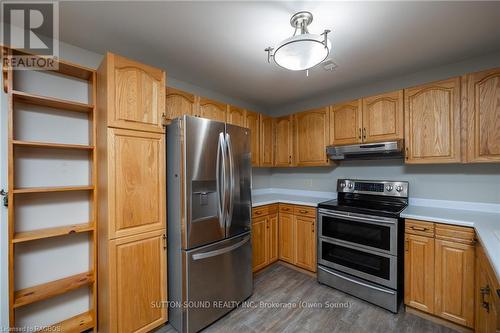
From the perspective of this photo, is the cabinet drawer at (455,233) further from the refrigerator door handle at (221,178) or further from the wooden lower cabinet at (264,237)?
the refrigerator door handle at (221,178)

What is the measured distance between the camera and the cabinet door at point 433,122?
6.57 ft

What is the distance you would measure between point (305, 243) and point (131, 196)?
214cm

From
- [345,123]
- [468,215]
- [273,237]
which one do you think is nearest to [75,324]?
[273,237]

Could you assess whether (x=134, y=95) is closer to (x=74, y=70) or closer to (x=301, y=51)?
(x=74, y=70)

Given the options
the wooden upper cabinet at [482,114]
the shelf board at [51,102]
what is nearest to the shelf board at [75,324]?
the shelf board at [51,102]

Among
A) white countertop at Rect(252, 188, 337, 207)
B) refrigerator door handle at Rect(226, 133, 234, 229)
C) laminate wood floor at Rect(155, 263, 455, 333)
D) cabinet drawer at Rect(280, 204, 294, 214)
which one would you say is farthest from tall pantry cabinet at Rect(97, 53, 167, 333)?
cabinet drawer at Rect(280, 204, 294, 214)

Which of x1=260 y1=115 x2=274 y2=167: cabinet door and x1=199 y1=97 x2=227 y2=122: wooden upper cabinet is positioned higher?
x1=199 y1=97 x2=227 y2=122: wooden upper cabinet

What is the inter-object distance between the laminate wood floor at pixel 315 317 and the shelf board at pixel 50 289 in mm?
774

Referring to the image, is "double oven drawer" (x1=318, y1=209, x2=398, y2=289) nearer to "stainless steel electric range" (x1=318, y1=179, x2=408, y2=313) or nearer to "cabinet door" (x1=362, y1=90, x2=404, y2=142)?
"stainless steel electric range" (x1=318, y1=179, x2=408, y2=313)

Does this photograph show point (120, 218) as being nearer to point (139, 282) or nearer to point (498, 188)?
point (139, 282)

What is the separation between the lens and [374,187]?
8.68 feet

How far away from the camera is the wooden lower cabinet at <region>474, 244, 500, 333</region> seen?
44.9 inches

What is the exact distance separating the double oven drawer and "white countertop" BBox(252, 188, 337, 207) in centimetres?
36

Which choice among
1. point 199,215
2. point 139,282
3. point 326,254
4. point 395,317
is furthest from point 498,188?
point 139,282
